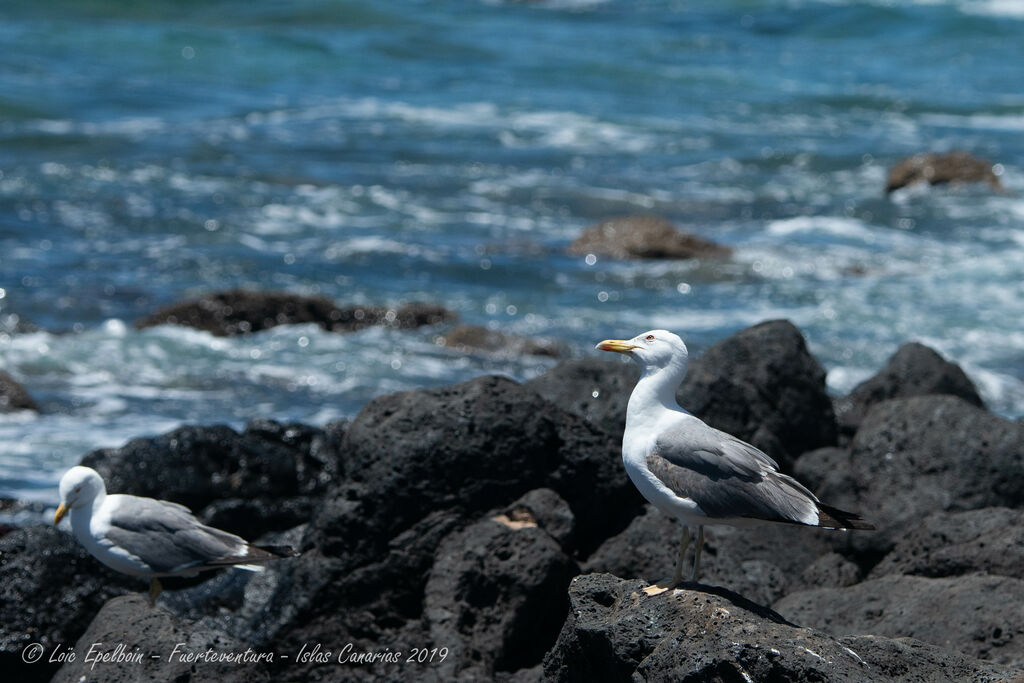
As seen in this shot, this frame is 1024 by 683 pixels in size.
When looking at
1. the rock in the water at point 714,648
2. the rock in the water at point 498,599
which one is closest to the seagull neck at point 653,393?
the rock in the water at point 714,648

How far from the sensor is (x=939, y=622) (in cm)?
A: 488

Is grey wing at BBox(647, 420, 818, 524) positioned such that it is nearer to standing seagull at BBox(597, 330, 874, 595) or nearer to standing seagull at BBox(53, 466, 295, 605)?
standing seagull at BBox(597, 330, 874, 595)

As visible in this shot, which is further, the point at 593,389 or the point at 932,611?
the point at 593,389

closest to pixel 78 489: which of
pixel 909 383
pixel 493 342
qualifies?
pixel 909 383

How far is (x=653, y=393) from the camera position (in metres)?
4.79

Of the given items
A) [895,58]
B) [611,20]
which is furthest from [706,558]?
[611,20]

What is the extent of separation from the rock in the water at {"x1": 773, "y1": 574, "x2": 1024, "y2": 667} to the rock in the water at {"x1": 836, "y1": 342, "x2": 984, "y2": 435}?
273cm

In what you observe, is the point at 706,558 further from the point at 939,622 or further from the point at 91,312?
the point at 91,312

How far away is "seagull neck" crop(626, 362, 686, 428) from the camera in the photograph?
4766 millimetres

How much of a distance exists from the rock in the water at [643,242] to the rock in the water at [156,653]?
35.2 feet

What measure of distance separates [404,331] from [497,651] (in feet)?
23.9

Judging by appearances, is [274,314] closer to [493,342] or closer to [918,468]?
[493,342]

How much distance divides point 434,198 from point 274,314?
5854mm

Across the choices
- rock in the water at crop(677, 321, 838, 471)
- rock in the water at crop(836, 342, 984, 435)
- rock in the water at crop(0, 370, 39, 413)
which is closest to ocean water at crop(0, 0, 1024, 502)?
rock in the water at crop(0, 370, 39, 413)
